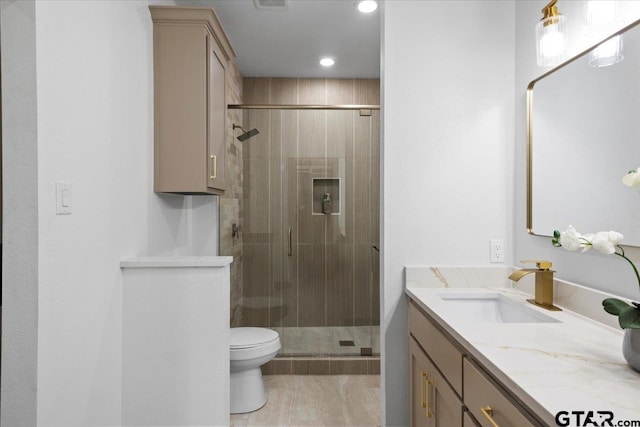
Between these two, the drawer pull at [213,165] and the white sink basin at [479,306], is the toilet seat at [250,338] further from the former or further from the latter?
the white sink basin at [479,306]

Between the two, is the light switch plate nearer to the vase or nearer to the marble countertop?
the marble countertop

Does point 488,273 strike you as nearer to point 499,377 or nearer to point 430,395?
point 430,395

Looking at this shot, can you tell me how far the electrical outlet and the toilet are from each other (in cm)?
145

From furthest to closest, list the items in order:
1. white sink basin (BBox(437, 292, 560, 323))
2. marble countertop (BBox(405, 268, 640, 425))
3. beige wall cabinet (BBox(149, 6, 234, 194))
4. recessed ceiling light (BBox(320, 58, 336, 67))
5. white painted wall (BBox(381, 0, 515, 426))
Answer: recessed ceiling light (BBox(320, 58, 336, 67)), beige wall cabinet (BBox(149, 6, 234, 194)), white painted wall (BBox(381, 0, 515, 426)), white sink basin (BBox(437, 292, 560, 323)), marble countertop (BBox(405, 268, 640, 425))

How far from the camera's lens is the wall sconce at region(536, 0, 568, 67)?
1.41 m

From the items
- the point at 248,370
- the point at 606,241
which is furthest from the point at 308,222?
the point at 606,241

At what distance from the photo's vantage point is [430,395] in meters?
1.52

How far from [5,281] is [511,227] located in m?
2.03

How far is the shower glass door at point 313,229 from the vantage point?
3.13m

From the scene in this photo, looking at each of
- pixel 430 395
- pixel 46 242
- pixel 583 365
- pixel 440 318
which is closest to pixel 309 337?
pixel 430 395

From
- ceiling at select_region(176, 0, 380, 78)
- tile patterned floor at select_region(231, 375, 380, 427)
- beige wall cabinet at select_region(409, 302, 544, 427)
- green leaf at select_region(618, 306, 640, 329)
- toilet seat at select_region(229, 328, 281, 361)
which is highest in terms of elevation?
ceiling at select_region(176, 0, 380, 78)

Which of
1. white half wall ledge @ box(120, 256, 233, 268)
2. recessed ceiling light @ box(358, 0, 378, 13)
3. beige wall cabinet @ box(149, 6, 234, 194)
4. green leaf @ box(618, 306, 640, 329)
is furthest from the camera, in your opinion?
recessed ceiling light @ box(358, 0, 378, 13)

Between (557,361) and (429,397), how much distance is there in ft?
2.18

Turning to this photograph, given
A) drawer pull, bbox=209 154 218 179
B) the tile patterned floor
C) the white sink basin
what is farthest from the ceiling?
the tile patterned floor
